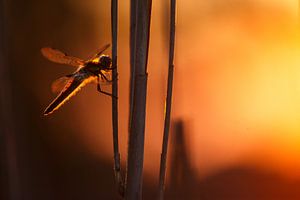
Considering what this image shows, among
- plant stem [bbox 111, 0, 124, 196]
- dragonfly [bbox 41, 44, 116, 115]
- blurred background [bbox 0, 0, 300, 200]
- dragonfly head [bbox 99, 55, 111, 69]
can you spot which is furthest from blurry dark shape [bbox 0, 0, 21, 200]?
plant stem [bbox 111, 0, 124, 196]

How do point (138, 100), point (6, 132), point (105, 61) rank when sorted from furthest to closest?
point (6, 132) < point (105, 61) < point (138, 100)

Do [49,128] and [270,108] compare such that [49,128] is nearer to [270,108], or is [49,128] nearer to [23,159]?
[23,159]

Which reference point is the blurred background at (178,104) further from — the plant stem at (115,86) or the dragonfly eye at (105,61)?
the plant stem at (115,86)

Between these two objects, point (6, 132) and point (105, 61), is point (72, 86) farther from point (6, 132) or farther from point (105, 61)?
point (6, 132)

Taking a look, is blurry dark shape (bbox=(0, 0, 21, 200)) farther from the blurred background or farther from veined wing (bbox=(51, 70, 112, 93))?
veined wing (bbox=(51, 70, 112, 93))

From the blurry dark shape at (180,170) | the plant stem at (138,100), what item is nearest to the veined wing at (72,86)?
the blurry dark shape at (180,170)

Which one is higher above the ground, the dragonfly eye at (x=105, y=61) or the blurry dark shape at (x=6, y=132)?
the dragonfly eye at (x=105, y=61)

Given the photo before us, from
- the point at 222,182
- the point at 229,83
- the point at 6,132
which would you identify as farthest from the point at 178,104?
the point at 6,132
